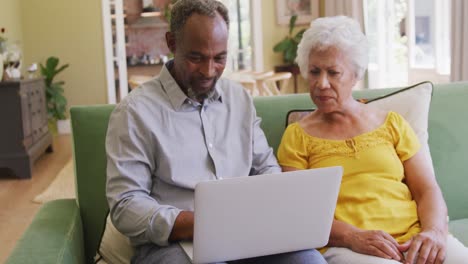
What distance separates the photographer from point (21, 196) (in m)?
4.54

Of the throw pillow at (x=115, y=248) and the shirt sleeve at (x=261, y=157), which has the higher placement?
the shirt sleeve at (x=261, y=157)

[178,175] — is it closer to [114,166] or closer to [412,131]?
[114,166]

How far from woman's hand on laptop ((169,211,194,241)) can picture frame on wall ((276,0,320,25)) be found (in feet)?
23.1

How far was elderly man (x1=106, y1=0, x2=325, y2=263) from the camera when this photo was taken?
4.89ft

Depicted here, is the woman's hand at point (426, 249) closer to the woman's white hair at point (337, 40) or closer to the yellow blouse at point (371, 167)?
the yellow blouse at point (371, 167)

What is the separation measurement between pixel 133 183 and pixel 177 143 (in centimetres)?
17

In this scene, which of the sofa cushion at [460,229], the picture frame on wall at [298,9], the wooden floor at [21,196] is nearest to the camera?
the sofa cushion at [460,229]

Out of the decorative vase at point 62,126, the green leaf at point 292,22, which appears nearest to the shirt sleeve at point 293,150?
the green leaf at point 292,22

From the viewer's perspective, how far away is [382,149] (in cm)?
176

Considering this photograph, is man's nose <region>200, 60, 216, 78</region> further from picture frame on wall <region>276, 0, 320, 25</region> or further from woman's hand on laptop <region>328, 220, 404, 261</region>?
picture frame on wall <region>276, 0, 320, 25</region>

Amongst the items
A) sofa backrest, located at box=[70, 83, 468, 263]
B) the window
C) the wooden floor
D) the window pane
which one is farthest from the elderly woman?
the window pane

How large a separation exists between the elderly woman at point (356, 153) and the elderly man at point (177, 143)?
0.53 ft

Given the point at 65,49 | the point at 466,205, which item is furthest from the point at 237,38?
the point at 466,205

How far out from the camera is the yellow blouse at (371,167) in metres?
1.70
